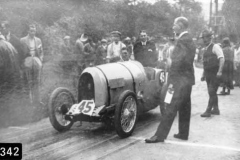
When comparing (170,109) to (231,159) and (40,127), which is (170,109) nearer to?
(231,159)

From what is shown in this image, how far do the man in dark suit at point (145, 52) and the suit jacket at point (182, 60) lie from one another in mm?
3477

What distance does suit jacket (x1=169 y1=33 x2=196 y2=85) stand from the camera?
15.9 ft

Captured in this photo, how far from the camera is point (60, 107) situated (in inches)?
219

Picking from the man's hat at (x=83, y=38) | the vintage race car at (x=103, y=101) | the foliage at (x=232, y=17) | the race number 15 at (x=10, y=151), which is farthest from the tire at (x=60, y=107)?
the foliage at (x=232, y=17)

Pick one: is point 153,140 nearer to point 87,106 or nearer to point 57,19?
point 87,106

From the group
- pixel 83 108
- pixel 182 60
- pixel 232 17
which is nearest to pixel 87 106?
pixel 83 108

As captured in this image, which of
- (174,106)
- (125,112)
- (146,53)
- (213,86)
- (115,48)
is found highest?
(115,48)

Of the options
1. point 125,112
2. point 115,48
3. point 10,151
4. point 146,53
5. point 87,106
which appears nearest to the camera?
point 10,151

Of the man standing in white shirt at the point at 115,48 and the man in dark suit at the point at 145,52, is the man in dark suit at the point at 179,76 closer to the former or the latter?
the man in dark suit at the point at 145,52

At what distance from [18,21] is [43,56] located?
253 centimetres

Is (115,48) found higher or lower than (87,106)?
higher

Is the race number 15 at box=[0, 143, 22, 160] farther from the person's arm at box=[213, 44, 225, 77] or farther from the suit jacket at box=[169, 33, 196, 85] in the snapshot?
the person's arm at box=[213, 44, 225, 77]

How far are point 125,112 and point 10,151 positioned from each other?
7.98 ft

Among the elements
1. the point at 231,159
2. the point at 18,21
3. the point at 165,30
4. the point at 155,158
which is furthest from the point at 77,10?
the point at 165,30
